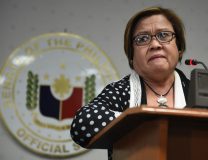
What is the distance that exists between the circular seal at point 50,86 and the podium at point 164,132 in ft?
4.92

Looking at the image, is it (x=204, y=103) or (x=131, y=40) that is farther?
(x=131, y=40)

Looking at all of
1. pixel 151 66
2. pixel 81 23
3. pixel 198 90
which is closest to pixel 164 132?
pixel 198 90

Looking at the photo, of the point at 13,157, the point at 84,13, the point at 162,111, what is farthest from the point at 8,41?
the point at 162,111

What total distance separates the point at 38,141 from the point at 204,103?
5.17 feet

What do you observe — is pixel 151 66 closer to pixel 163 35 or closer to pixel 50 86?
pixel 163 35

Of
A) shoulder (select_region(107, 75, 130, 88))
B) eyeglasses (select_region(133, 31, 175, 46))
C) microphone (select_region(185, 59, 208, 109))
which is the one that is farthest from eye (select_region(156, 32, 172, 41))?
microphone (select_region(185, 59, 208, 109))

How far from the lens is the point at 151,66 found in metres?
1.35

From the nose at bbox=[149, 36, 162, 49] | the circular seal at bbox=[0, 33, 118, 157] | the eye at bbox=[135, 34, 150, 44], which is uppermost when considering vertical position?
the eye at bbox=[135, 34, 150, 44]

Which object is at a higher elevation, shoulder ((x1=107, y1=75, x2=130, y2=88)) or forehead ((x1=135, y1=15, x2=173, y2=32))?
forehead ((x1=135, y1=15, x2=173, y2=32))

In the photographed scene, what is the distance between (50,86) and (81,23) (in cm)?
52

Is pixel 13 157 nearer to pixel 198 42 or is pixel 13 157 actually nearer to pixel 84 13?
pixel 84 13

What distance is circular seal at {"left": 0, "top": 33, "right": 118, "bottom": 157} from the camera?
2342mm

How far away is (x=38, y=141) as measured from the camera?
91.7 inches

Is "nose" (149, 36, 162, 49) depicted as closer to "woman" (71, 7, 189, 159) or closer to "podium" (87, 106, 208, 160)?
"woman" (71, 7, 189, 159)
